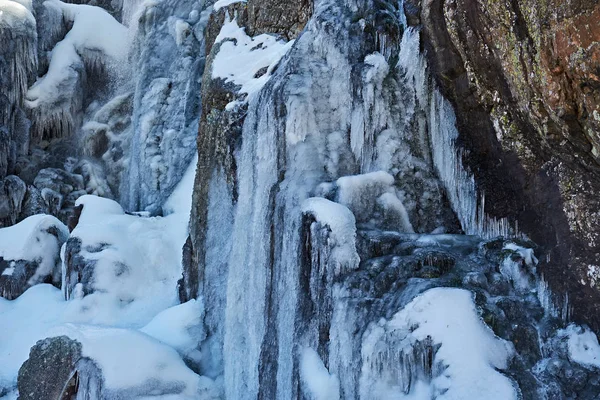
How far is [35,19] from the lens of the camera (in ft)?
61.5

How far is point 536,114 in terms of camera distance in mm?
5602

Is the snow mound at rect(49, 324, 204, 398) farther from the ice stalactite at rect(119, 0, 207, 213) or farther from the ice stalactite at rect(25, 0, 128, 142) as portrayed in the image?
the ice stalactite at rect(25, 0, 128, 142)

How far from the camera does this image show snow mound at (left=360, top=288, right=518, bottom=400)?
5164 millimetres

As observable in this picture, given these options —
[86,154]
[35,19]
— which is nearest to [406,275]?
[86,154]

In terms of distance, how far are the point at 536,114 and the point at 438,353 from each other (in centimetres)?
197

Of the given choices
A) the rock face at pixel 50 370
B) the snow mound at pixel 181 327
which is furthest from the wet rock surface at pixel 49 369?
the snow mound at pixel 181 327

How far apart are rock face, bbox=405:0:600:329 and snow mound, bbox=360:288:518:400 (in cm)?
78

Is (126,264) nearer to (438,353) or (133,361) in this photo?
(133,361)

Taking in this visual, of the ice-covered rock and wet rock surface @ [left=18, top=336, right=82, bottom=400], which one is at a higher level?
the ice-covered rock

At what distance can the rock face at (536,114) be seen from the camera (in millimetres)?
4957

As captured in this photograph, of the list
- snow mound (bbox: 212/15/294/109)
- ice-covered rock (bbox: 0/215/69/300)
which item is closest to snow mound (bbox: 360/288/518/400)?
snow mound (bbox: 212/15/294/109)

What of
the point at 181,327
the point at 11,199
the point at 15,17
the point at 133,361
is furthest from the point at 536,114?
the point at 15,17

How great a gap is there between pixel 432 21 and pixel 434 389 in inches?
153

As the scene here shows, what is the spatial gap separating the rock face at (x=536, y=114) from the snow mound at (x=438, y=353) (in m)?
0.78
